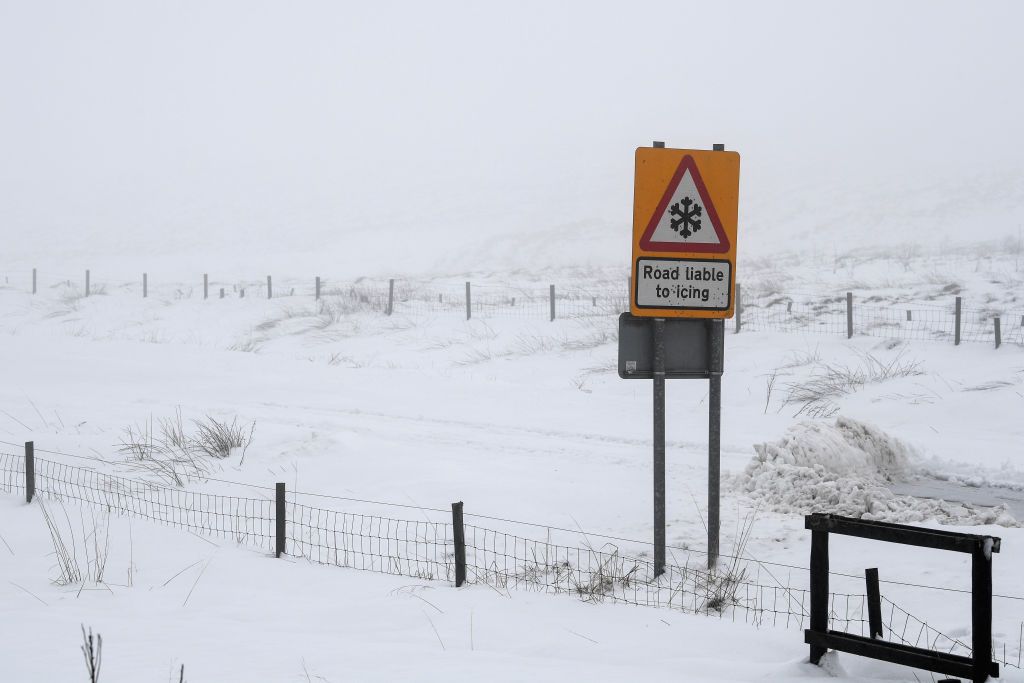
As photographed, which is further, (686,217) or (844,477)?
(844,477)

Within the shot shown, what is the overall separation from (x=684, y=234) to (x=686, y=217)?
11 centimetres

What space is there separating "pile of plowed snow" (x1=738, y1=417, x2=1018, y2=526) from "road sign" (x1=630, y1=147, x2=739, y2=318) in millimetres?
2497

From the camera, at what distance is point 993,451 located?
10172 millimetres

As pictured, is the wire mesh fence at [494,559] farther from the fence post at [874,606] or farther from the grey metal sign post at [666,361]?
the grey metal sign post at [666,361]

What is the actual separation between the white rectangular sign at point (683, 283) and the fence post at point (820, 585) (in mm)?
2460

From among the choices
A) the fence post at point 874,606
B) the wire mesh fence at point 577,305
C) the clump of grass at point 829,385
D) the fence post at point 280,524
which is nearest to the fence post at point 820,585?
the fence post at point 874,606

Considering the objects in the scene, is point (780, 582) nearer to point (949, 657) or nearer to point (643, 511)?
point (643, 511)

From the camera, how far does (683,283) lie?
20.6 ft

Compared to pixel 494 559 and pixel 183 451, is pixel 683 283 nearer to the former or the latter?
pixel 494 559

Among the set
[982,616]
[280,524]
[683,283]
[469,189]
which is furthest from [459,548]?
[469,189]

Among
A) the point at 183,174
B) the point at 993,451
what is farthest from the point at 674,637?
the point at 183,174

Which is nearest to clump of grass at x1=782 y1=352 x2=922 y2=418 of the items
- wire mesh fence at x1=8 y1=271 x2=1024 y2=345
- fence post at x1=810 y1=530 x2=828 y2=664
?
wire mesh fence at x1=8 y1=271 x2=1024 y2=345

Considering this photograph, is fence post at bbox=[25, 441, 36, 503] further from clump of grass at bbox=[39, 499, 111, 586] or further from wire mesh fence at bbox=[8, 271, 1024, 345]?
wire mesh fence at bbox=[8, 271, 1024, 345]

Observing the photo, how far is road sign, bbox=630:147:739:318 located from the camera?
614cm
